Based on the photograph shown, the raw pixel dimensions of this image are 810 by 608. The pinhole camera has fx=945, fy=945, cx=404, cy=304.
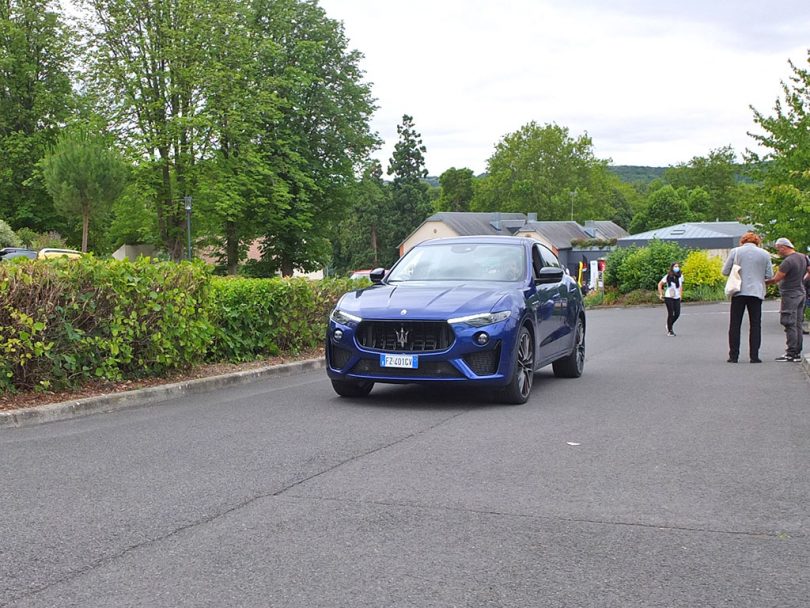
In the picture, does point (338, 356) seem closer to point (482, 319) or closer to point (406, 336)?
Result: point (406, 336)

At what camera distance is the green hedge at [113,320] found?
8859 millimetres

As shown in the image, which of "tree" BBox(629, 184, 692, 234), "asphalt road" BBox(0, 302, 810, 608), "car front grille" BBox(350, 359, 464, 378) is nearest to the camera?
"asphalt road" BBox(0, 302, 810, 608)

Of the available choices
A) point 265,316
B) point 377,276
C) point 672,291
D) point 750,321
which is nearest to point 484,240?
point 377,276

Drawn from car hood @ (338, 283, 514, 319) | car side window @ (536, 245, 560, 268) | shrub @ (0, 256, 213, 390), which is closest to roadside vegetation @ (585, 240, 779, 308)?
car side window @ (536, 245, 560, 268)

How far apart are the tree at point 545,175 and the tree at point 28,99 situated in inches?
2872

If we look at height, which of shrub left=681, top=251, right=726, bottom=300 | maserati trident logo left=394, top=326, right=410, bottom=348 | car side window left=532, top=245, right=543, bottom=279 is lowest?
shrub left=681, top=251, right=726, bottom=300

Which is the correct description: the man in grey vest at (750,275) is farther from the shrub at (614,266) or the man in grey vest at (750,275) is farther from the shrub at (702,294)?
the shrub at (614,266)

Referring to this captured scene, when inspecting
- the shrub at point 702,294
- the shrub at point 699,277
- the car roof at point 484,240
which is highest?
the car roof at point 484,240

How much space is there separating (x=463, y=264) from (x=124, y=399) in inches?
154

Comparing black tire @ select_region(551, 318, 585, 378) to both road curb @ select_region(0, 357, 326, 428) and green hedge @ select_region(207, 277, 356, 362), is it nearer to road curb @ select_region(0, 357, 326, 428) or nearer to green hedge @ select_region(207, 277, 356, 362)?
road curb @ select_region(0, 357, 326, 428)

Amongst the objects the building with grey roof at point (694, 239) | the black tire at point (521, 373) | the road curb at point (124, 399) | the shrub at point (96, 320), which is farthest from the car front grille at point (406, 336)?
the building with grey roof at point (694, 239)

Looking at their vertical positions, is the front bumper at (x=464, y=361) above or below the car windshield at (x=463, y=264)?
below

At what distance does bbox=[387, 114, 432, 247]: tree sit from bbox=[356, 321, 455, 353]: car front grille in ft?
293

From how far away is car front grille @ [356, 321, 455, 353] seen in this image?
29.5ft
